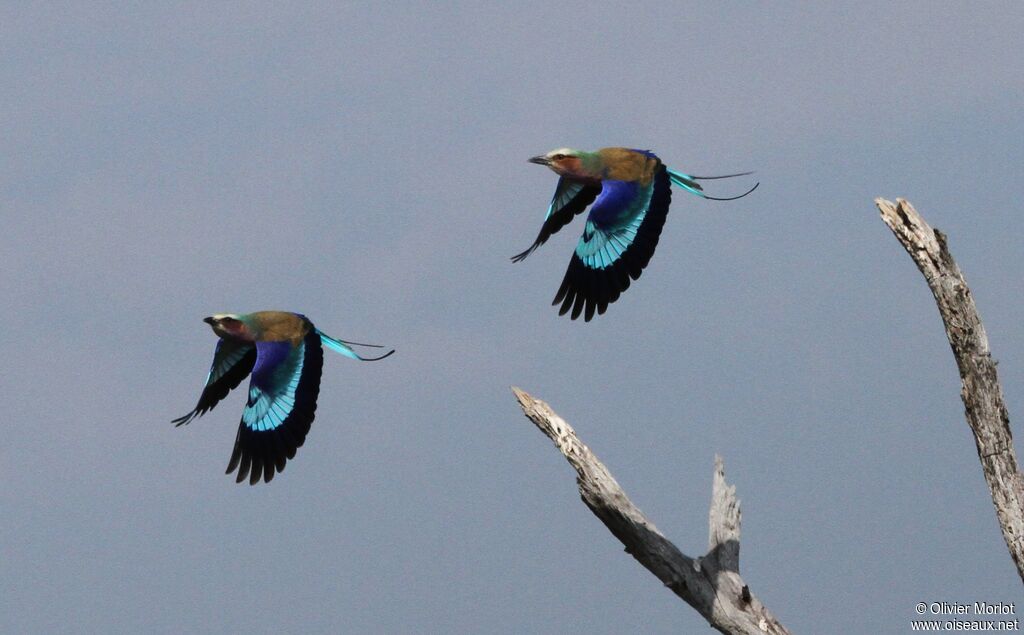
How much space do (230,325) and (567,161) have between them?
2.76 m

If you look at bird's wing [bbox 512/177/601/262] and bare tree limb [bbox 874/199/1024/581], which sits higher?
bird's wing [bbox 512/177/601/262]

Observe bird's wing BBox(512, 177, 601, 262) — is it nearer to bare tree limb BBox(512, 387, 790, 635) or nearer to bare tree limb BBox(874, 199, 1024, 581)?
bare tree limb BBox(512, 387, 790, 635)

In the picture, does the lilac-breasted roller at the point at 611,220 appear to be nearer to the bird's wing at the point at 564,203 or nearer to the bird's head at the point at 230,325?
the bird's wing at the point at 564,203

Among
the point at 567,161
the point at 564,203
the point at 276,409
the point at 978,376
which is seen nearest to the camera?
the point at 978,376

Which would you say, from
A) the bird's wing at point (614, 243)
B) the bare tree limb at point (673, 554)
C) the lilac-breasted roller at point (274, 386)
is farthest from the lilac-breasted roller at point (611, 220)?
the lilac-breasted roller at point (274, 386)

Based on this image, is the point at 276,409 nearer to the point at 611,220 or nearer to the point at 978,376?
the point at 611,220

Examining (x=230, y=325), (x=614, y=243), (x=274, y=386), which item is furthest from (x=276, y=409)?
(x=614, y=243)

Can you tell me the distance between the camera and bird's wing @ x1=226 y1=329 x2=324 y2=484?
9992mm

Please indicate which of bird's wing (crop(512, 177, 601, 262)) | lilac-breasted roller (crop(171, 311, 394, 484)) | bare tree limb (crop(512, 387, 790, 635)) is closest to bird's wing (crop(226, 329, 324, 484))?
lilac-breasted roller (crop(171, 311, 394, 484))

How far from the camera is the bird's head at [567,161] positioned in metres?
10.7

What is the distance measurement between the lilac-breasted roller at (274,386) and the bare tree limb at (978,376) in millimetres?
4173

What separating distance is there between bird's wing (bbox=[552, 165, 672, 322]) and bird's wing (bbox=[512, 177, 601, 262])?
509 millimetres

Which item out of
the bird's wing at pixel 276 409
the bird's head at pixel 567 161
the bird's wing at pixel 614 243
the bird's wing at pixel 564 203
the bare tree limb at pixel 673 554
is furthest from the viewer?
the bird's wing at pixel 564 203

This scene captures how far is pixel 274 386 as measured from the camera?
1007 centimetres
